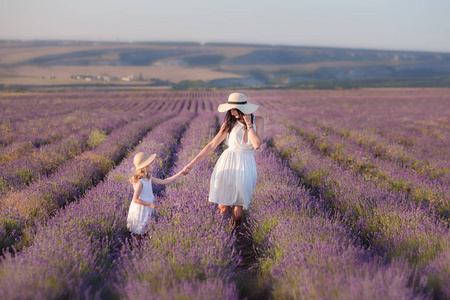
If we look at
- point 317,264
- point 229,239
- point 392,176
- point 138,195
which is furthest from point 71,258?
point 392,176

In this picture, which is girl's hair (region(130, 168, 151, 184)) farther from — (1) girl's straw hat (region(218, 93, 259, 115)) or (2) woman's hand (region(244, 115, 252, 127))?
(2) woman's hand (region(244, 115, 252, 127))

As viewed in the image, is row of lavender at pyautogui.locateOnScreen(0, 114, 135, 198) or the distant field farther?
the distant field

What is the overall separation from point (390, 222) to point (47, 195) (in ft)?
13.0

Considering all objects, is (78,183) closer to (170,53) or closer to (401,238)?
(401,238)

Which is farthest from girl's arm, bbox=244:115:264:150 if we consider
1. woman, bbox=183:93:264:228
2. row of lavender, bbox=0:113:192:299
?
row of lavender, bbox=0:113:192:299

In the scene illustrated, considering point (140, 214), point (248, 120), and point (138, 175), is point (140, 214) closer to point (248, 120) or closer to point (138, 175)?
point (138, 175)

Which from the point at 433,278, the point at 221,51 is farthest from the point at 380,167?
the point at 221,51

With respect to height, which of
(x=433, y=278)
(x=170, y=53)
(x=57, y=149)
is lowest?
(x=57, y=149)

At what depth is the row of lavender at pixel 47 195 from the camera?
124 inches

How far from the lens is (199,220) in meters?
3.01

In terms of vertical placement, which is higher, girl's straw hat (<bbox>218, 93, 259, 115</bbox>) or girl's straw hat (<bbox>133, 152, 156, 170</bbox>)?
girl's straw hat (<bbox>218, 93, 259, 115</bbox>)

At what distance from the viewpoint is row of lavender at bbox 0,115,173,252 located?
10.3 feet

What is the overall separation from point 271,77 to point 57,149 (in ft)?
458

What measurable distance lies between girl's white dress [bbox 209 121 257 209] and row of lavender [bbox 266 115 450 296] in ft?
3.15
